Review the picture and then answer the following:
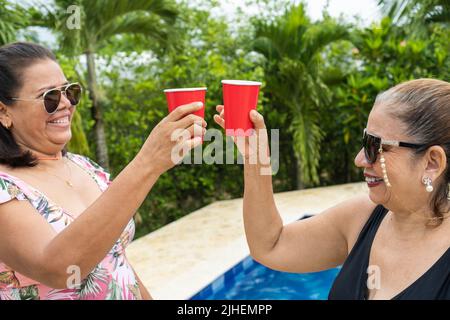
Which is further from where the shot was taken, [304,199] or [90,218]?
[304,199]

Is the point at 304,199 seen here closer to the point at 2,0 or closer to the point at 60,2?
the point at 60,2

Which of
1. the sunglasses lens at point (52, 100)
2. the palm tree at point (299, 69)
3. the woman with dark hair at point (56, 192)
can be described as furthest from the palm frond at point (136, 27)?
the sunglasses lens at point (52, 100)

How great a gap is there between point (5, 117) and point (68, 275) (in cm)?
74

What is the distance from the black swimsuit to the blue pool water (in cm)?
367

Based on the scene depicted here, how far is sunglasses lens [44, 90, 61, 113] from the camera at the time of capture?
6.31 ft

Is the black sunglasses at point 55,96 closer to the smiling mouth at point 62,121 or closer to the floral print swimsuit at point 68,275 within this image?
the smiling mouth at point 62,121

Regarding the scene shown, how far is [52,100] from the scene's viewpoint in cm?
194

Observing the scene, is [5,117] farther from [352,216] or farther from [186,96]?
[352,216]

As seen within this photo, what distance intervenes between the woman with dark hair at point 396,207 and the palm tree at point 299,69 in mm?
6836

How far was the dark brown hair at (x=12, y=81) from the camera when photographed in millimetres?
1871

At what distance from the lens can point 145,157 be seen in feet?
4.79
